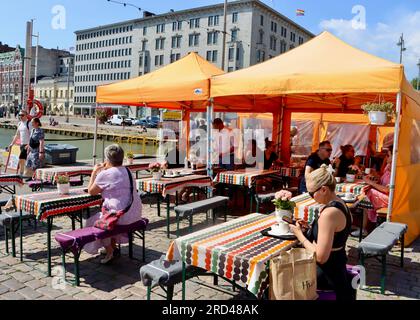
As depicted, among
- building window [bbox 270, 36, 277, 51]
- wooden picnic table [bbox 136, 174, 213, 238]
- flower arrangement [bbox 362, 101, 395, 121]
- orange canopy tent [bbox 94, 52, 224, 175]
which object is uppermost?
building window [bbox 270, 36, 277, 51]

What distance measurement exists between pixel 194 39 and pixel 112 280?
70.1m

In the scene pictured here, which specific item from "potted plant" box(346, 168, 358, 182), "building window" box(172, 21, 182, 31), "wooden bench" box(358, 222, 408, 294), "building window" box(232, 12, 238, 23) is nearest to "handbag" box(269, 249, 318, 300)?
"wooden bench" box(358, 222, 408, 294)

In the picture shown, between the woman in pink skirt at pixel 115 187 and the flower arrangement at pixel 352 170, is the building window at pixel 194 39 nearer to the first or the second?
the flower arrangement at pixel 352 170

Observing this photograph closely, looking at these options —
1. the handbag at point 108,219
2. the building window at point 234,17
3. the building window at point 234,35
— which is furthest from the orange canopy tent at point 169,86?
the building window at point 234,17

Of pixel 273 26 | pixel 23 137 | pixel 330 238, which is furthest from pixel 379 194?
pixel 273 26

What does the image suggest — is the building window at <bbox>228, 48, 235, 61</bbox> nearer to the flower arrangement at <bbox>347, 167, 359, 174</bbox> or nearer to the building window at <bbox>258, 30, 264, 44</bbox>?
the building window at <bbox>258, 30, 264, 44</bbox>

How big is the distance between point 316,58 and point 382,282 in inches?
159

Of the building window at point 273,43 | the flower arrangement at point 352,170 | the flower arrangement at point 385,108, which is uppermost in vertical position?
the building window at point 273,43

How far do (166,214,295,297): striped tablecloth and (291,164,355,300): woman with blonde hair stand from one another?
0.36m

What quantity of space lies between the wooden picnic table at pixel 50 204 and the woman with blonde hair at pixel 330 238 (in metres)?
→ 3.10

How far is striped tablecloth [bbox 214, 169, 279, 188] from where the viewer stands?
7695 mm

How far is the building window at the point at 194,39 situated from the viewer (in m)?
70.3

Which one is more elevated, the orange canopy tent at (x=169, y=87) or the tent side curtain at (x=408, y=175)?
the orange canopy tent at (x=169, y=87)
